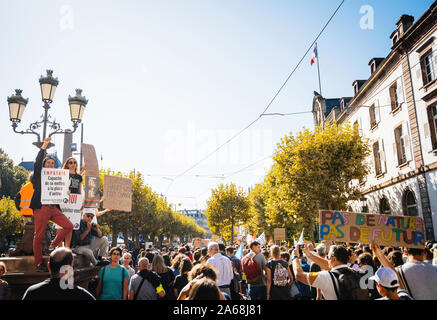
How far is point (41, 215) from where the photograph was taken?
5961 millimetres

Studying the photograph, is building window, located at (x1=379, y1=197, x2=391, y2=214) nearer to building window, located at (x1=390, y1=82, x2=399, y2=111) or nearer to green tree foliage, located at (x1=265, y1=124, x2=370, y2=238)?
green tree foliage, located at (x1=265, y1=124, x2=370, y2=238)

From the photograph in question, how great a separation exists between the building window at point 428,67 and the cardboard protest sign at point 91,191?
1680 centimetres

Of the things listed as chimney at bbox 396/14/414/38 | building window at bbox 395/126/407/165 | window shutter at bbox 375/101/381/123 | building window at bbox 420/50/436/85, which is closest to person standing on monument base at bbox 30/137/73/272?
building window at bbox 420/50/436/85

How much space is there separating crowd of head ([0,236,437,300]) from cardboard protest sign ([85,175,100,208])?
155 cm

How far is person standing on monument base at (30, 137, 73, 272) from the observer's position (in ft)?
19.0

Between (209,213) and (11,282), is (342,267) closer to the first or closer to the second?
(11,282)

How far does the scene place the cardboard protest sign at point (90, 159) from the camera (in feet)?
25.0

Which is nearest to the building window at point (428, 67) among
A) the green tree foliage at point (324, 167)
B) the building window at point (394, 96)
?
the building window at point (394, 96)

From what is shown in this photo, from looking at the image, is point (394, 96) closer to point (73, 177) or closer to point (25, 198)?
point (73, 177)

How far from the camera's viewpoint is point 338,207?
20.3 meters

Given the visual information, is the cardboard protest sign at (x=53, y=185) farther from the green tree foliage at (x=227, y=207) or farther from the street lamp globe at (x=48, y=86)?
the green tree foliage at (x=227, y=207)

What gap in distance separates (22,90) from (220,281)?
22.6 feet

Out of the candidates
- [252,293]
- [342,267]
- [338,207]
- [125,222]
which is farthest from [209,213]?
[342,267]

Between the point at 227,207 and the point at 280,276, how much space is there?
37343mm
